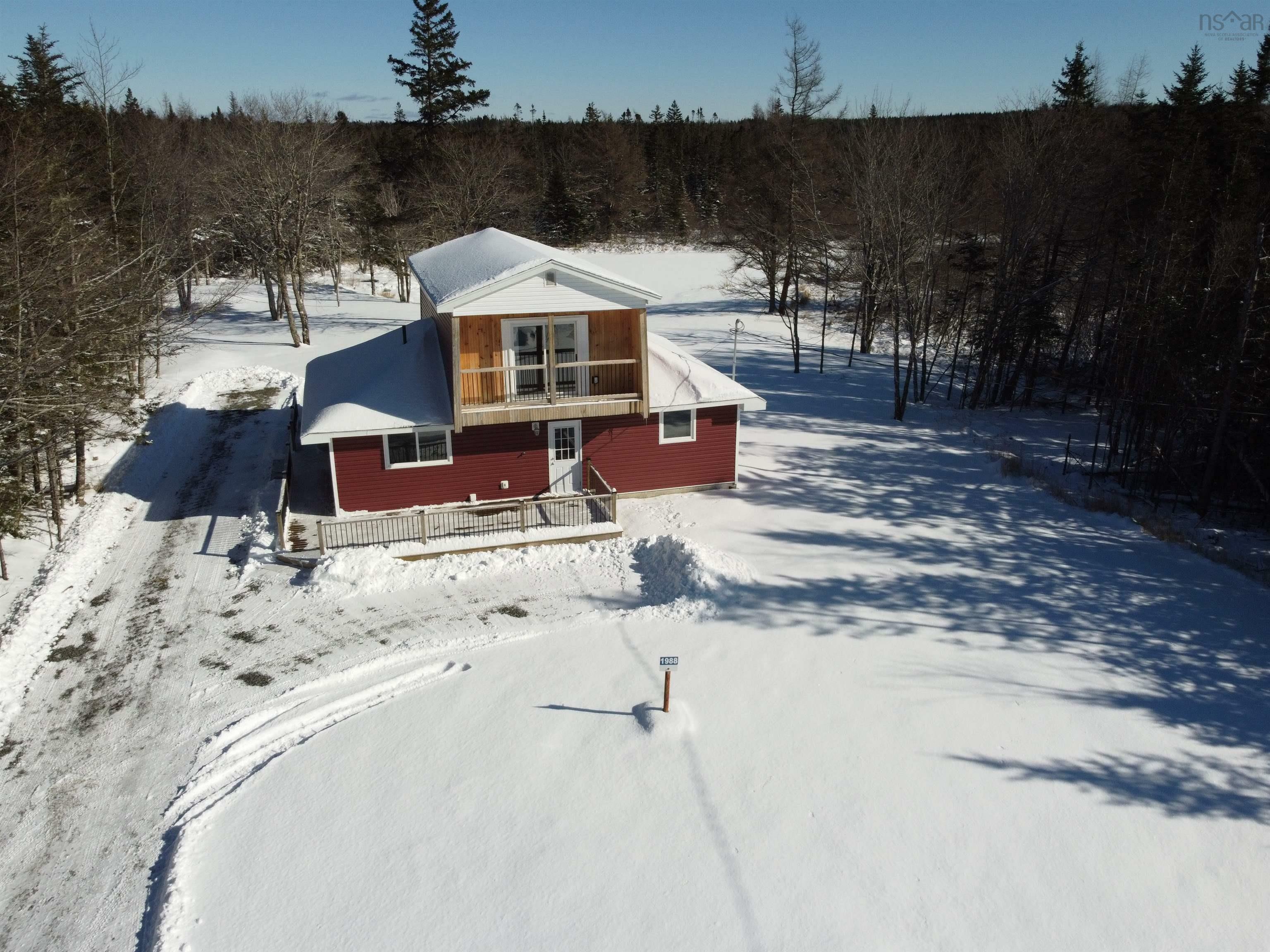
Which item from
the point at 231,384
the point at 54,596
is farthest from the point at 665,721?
the point at 231,384

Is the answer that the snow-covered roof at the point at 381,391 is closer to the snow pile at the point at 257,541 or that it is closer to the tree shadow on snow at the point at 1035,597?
the snow pile at the point at 257,541

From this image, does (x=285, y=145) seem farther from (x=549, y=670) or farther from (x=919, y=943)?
(x=919, y=943)

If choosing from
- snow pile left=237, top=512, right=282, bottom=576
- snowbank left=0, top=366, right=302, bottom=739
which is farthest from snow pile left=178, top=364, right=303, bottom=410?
snow pile left=237, top=512, right=282, bottom=576

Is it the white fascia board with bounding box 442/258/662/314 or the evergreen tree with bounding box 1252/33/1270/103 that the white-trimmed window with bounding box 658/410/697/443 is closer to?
the white fascia board with bounding box 442/258/662/314

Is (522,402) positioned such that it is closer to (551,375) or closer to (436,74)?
(551,375)

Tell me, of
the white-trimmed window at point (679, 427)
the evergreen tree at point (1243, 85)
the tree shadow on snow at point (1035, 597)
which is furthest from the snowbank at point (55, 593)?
the evergreen tree at point (1243, 85)

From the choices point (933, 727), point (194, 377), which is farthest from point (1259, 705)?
point (194, 377)
